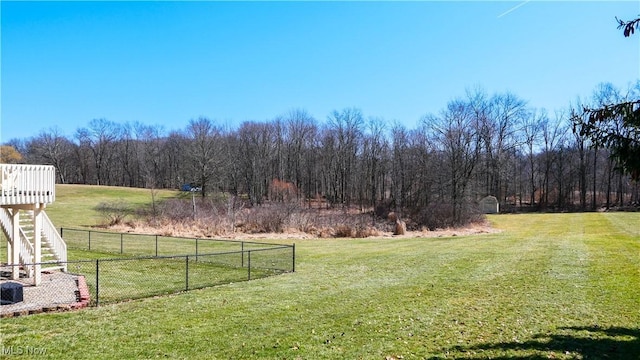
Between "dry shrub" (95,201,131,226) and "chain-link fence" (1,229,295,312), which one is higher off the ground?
"dry shrub" (95,201,131,226)

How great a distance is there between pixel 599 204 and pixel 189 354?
217 ft

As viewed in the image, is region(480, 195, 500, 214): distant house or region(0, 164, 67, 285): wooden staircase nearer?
region(0, 164, 67, 285): wooden staircase

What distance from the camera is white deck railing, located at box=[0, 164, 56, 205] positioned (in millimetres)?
12734

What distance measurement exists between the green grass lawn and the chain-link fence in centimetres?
115

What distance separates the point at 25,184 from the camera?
1338cm

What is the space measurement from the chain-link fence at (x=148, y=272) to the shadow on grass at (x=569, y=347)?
770 cm

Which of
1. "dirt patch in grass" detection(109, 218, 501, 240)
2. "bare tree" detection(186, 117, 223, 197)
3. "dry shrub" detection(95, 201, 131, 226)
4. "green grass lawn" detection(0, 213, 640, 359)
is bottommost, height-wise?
"dirt patch in grass" detection(109, 218, 501, 240)

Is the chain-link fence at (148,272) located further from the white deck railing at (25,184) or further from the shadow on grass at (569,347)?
the shadow on grass at (569,347)

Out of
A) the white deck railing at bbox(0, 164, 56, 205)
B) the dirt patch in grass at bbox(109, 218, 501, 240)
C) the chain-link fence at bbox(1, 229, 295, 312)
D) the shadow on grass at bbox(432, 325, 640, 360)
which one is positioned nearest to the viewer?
the shadow on grass at bbox(432, 325, 640, 360)

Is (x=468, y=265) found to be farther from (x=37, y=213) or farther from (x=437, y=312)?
(x=37, y=213)

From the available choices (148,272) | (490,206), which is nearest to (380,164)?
(490,206)

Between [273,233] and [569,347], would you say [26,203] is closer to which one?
[569,347]

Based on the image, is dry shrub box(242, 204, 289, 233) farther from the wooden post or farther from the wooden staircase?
the wooden post

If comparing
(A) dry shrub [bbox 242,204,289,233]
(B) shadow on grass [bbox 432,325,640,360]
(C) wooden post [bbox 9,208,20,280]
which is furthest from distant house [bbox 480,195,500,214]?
(C) wooden post [bbox 9,208,20,280]
